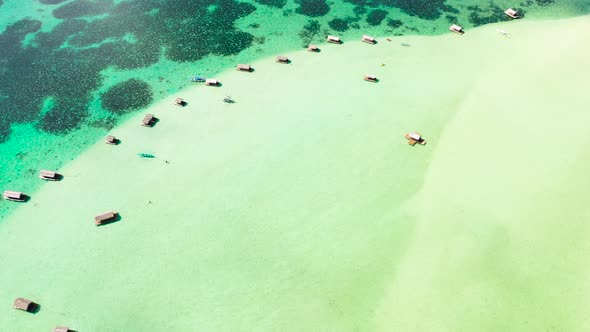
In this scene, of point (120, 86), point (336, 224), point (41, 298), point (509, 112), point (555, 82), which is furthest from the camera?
point (120, 86)

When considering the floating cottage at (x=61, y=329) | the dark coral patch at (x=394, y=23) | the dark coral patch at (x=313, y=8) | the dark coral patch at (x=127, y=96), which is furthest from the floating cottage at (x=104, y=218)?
the dark coral patch at (x=394, y=23)

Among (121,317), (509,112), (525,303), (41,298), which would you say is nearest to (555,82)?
(509,112)

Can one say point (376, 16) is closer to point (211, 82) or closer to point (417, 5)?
point (417, 5)

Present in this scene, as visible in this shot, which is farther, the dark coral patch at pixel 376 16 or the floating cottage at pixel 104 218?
the dark coral patch at pixel 376 16

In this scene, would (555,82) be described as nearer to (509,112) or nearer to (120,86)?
(509,112)

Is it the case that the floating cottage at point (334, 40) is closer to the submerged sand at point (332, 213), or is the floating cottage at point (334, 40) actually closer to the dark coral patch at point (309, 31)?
the dark coral patch at point (309, 31)

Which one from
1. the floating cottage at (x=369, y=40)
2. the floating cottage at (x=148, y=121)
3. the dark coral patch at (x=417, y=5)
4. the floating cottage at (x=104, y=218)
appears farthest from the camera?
the dark coral patch at (x=417, y=5)

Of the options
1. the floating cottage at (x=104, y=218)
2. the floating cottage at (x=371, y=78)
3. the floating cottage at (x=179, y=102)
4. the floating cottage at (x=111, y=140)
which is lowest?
the floating cottage at (x=104, y=218)
